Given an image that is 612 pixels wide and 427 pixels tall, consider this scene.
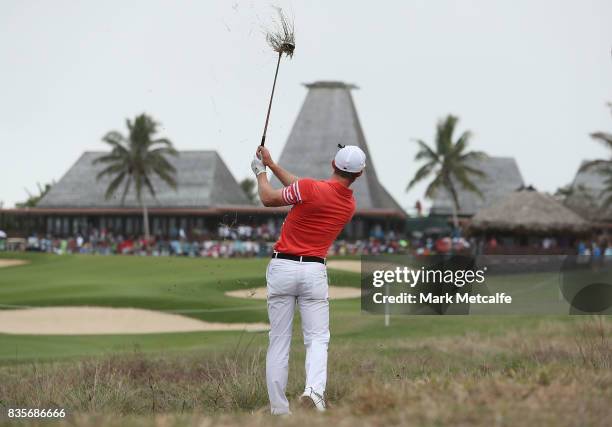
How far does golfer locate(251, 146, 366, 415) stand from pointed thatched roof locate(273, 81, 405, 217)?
Result: 5828cm

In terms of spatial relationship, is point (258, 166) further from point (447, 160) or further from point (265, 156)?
point (447, 160)

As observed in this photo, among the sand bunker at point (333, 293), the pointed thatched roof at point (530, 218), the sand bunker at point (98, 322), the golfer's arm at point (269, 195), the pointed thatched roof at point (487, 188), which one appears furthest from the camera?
the pointed thatched roof at point (487, 188)

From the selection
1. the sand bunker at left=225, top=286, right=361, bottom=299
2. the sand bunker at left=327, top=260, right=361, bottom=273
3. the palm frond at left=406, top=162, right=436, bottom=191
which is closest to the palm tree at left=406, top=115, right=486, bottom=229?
the palm frond at left=406, top=162, right=436, bottom=191

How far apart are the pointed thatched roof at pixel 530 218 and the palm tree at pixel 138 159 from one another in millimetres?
23430

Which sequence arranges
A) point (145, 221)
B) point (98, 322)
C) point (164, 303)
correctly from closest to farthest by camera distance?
point (98, 322)
point (164, 303)
point (145, 221)

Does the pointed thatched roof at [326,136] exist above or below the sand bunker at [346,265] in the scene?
above

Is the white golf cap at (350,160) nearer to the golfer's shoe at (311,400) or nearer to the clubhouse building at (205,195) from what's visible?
the golfer's shoe at (311,400)

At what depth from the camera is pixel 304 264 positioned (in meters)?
7.90

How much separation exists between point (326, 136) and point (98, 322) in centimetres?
4579

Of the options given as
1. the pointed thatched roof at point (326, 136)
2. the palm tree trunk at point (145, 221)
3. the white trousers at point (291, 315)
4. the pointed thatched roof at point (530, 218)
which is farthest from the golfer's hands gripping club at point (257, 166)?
the palm tree trunk at point (145, 221)

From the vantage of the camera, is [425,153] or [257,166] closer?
[257,166]

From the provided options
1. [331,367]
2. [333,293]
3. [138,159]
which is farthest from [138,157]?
[331,367]

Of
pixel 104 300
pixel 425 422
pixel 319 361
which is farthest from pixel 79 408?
pixel 104 300

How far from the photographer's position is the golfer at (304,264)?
309 inches
